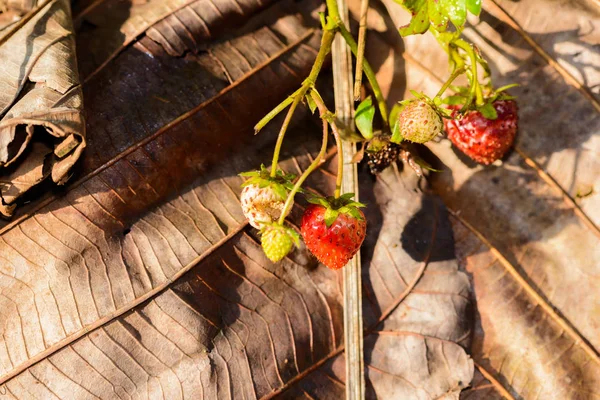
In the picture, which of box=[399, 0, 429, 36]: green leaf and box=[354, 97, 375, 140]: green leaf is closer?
box=[399, 0, 429, 36]: green leaf

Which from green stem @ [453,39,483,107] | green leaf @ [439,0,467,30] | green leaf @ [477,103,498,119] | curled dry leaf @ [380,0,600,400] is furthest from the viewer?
curled dry leaf @ [380,0,600,400]

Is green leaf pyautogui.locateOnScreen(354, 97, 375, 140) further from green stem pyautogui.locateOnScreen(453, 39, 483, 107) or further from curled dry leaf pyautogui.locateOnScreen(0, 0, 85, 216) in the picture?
curled dry leaf pyautogui.locateOnScreen(0, 0, 85, 216)

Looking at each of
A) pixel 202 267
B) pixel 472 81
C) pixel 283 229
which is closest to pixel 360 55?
pixel 472 81

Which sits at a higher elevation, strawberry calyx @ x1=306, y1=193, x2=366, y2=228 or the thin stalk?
the thin stalk

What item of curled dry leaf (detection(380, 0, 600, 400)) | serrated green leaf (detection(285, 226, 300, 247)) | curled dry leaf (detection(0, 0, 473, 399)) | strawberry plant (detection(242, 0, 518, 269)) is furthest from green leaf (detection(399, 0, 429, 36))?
serrated green leaf (detection(285, 226, 300, 247))

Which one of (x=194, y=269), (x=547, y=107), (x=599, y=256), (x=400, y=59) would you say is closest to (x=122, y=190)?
(x=194, y=269)

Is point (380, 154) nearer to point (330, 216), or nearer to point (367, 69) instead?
point (367, 69)

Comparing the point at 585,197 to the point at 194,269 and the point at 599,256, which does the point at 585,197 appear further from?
the point at 194,269

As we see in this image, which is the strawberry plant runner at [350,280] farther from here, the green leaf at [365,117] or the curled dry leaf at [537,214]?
the curled dry leaf at [537,214]
